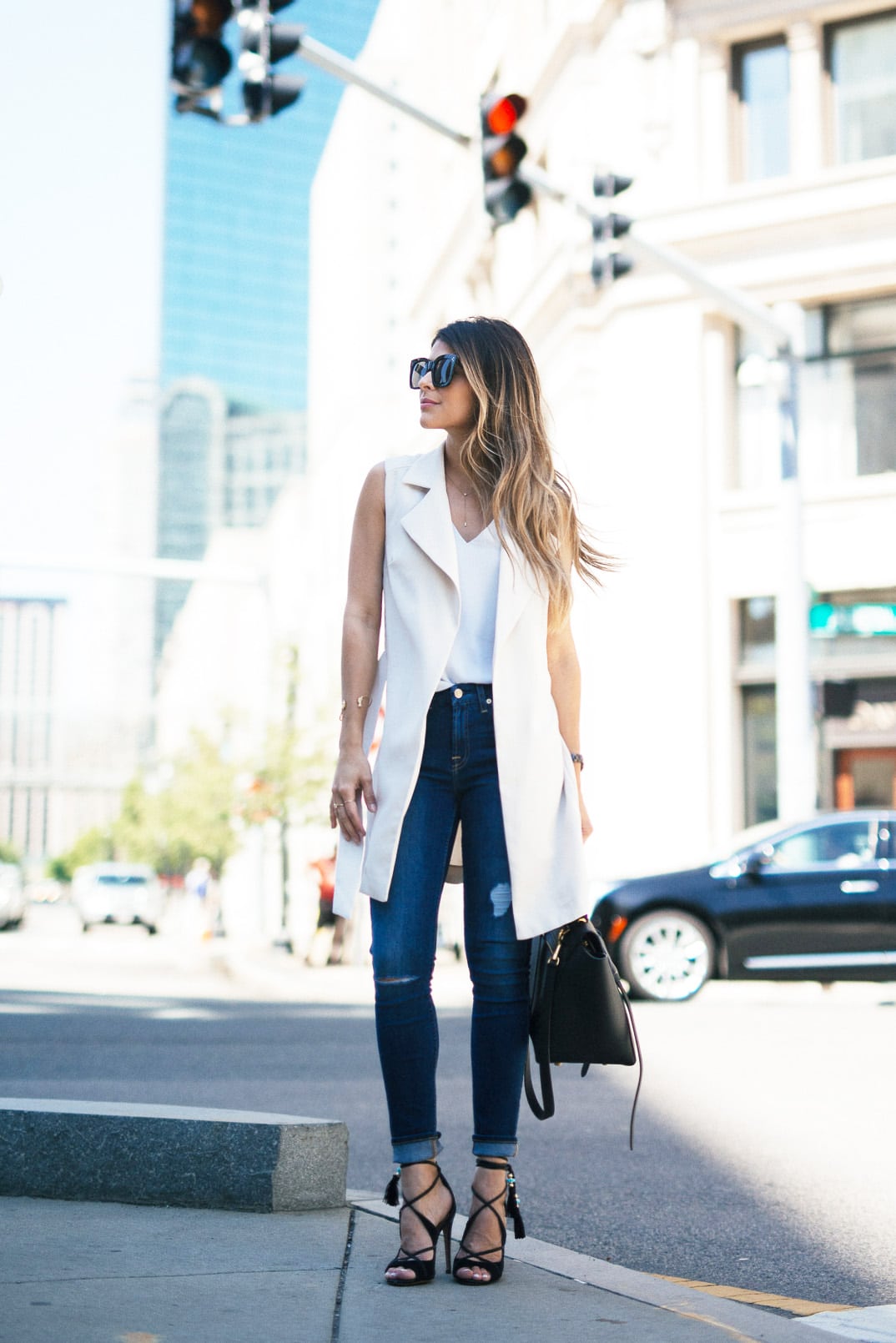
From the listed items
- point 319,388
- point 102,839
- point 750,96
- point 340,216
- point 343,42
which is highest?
point 343,42

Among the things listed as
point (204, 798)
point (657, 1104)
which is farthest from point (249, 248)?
point (657, 1104)

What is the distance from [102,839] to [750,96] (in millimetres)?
117594

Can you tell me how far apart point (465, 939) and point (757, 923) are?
31.1 ft

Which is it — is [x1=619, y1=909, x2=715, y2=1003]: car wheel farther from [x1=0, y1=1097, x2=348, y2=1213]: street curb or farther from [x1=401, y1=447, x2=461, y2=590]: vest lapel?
[x1=401, y1=447, x2=461, y2=590]: vest lapel

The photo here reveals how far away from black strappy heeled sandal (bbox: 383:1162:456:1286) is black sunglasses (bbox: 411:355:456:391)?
162 cm

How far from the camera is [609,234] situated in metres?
12.8

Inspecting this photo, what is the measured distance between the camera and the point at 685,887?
12641 mm

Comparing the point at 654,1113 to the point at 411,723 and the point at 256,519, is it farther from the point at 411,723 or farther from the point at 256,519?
the point at 256,519

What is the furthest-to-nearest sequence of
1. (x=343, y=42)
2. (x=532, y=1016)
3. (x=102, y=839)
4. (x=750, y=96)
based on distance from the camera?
(x=343, y=42), (x=102, y=839), (x=750, y=96), (x=532, y=1016)

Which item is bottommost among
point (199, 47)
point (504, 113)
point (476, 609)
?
point (476, 609)

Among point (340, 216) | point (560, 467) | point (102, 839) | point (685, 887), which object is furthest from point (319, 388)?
point (560, 467)

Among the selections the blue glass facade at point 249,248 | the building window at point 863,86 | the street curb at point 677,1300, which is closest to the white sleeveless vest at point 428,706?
the street curb at point 677,1300

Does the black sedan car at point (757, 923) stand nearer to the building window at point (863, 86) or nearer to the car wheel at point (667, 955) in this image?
the car wheel at point (667, 955)

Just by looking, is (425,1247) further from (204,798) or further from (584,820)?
(204,798)
